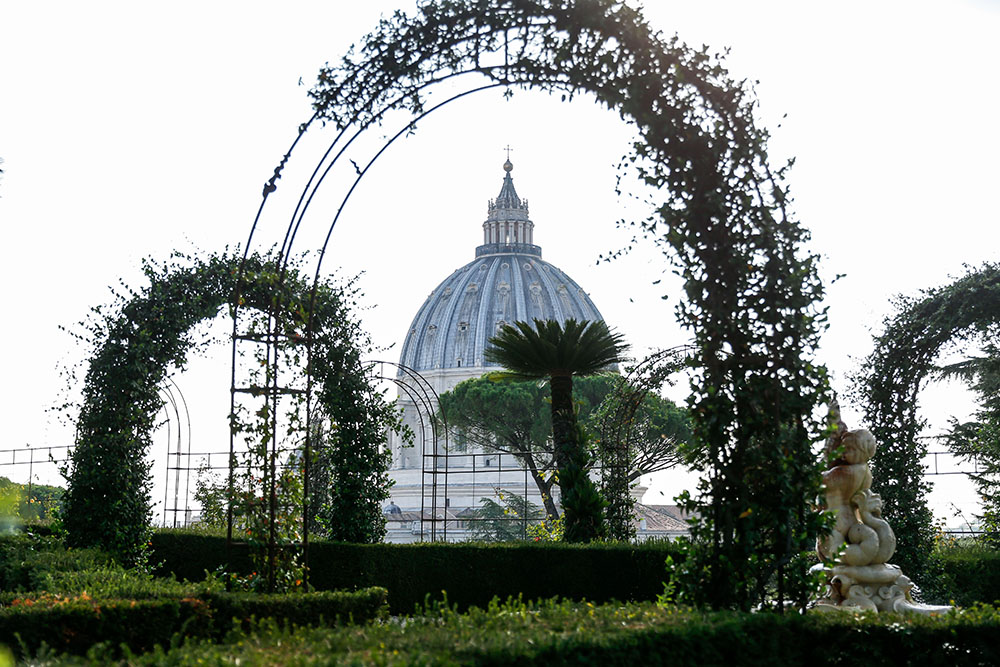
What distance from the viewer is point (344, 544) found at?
10.9 metres

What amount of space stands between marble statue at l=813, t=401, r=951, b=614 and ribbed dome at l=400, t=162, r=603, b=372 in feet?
244

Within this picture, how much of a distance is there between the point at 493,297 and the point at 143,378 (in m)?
75.7

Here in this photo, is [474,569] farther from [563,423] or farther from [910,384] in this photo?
[910,384]

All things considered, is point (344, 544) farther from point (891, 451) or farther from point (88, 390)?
point (891, 451)

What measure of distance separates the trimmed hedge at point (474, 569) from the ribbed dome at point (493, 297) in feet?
232

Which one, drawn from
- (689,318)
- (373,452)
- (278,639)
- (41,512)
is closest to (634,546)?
(373,452)

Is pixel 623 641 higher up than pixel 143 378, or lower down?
lower down

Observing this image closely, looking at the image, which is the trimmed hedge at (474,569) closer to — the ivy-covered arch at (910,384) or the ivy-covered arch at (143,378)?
the ivy-covered arch at (143,378)

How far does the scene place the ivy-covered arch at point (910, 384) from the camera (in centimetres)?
1069

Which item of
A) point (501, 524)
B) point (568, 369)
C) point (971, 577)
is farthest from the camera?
point (501, 524)

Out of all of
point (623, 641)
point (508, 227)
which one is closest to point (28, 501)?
point (623, 641)

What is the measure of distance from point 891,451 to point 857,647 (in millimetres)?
7002

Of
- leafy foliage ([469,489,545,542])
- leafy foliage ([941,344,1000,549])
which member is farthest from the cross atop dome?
leafy foliage ([941,344,1000,549])

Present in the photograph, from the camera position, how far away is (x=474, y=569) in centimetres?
1115
